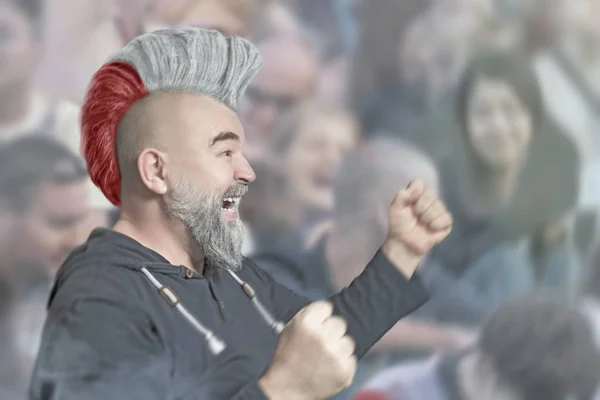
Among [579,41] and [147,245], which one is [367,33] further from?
[147,245]

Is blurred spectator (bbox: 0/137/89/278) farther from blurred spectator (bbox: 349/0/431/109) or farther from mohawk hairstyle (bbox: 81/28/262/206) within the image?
mohawk hairstyle (bbox: 81/28/262/206)

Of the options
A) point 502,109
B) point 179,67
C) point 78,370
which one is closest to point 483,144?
point 502,109

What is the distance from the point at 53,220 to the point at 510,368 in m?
1.49

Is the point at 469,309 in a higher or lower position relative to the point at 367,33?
lower

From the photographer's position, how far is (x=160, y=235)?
125 cm

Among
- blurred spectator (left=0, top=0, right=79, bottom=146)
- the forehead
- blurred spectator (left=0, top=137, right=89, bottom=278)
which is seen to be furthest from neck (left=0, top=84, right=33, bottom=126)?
the forehead

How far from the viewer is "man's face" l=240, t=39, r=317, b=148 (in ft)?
8.27

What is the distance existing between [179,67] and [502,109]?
1646mm

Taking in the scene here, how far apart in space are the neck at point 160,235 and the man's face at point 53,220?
1.23 metres

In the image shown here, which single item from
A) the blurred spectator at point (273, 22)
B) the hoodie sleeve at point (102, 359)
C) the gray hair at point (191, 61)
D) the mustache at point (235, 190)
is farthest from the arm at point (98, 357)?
the blurred spectator at point (273, 22)

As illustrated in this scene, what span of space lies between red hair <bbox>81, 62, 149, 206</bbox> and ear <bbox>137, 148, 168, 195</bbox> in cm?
6

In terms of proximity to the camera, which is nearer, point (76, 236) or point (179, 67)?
point (179, 67)

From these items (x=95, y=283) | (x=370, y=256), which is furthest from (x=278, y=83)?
(x=95, y=283)

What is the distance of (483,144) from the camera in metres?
2.61
